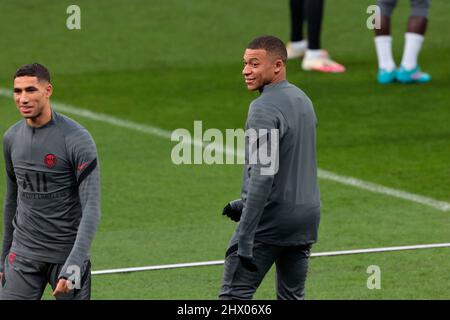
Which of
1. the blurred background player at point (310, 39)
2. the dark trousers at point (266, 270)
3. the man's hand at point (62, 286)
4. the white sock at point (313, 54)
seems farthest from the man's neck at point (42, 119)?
the white sock at point (313, 54)

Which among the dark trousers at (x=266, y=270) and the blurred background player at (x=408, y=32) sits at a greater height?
the dark trousers at (x=266, y=270)

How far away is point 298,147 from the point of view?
766 cm

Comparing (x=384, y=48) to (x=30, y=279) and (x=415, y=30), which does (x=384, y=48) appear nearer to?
(x=415, y=30)

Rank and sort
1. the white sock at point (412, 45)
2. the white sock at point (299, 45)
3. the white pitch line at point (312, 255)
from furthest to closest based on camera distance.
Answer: the white sock at point (299, 45), the white sock at point (412, 45), the white pitch line at point (312, 255)

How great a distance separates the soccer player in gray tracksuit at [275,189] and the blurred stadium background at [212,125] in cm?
199

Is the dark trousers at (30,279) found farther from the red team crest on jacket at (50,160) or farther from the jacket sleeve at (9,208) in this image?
the red team crest on jacket at (50,160)

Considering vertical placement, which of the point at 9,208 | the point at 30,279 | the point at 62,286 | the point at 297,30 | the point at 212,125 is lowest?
the point at 212,125

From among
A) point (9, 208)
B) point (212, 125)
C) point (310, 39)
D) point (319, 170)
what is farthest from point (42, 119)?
point (310, 39)

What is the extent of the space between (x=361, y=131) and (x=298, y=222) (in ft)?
25.3

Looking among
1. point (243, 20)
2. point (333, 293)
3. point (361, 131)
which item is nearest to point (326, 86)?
point (361, 131)

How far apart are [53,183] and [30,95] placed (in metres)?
0.51

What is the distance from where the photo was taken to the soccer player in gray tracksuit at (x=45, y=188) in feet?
25.0

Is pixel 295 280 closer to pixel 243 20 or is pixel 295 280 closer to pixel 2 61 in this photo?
pixel 2 61

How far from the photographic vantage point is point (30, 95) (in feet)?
25.0
